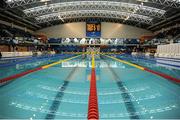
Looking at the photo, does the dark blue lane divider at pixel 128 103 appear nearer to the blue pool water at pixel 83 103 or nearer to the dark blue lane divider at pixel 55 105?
the blue pool water at pixel 83 103

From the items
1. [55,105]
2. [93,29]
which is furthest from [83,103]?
[93,29]

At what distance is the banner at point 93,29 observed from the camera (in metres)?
48.0

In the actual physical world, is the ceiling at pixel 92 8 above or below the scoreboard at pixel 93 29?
above

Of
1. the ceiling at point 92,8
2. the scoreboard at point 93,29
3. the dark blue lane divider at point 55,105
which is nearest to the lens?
the dark blue lane divider at point 55,105

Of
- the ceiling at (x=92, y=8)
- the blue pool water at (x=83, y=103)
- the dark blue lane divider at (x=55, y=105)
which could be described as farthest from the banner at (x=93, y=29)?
the dark blue lane divider at (x=55, y=105)

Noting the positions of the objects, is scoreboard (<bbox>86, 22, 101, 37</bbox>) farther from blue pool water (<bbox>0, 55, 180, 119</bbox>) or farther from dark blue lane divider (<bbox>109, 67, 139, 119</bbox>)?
dark blue lane divider (<bbox>109, 67, 139, 119</bbox>)

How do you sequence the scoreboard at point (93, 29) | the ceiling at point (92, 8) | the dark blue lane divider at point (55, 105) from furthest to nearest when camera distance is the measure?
the scoreboard at point (93, 29) → the ceiling at point (92, 8) → the dark blue lane divider at point (55, 105)

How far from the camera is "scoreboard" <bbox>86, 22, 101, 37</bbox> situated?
48.0 meters

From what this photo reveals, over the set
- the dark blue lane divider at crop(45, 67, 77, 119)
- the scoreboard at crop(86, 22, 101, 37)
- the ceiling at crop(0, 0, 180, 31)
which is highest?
the ceiling at crop(0, 0, 180, 31)

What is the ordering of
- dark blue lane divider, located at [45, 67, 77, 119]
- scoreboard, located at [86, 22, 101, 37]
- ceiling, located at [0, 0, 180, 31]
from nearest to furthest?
dark blue lane divider, located at [45, 67, 77, 119] → ceiling, located at [0, 0, 180, 31] → scoreboard, located at [86, 22, 101, 37]

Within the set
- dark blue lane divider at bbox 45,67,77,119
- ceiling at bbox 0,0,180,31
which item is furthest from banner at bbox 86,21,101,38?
dark blue lane divider at bbox 45,67,77,119

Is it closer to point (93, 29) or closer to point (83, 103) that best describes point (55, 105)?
point (83, 103)

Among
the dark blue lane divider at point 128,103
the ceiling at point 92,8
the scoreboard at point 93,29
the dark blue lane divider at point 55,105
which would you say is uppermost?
the ceiling at point 92,8

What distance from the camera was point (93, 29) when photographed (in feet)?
159
